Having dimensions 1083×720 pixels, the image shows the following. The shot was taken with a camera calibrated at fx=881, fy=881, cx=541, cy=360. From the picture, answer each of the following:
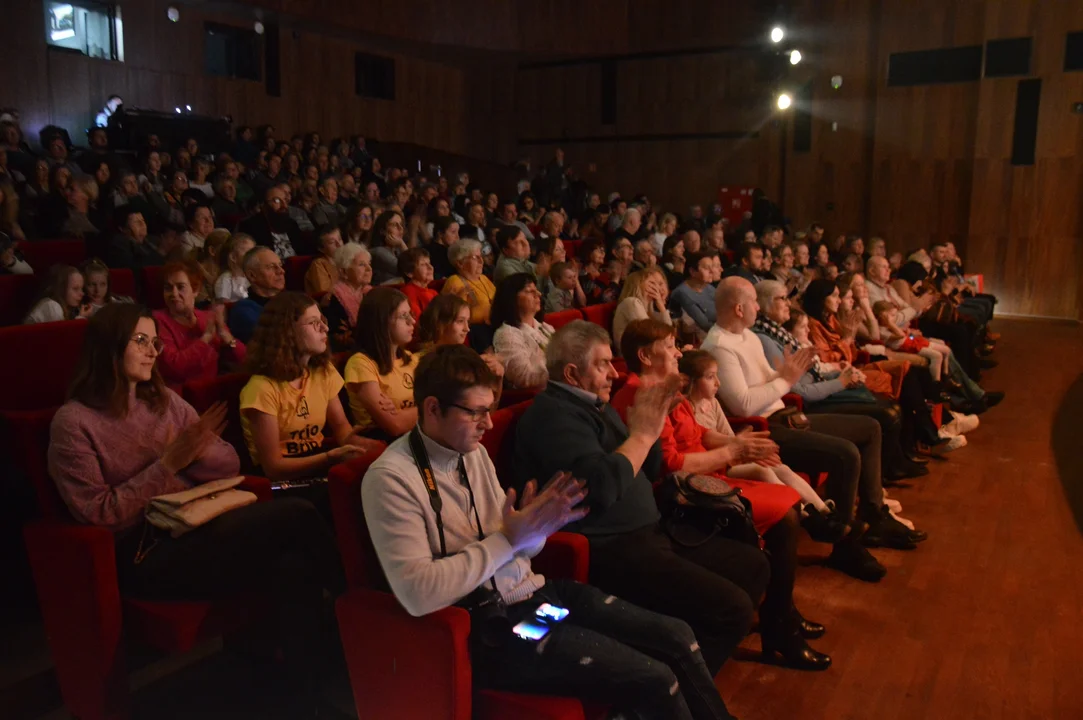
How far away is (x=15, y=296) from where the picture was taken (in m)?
3.82

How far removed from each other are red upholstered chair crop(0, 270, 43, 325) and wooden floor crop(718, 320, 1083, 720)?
3297 mm

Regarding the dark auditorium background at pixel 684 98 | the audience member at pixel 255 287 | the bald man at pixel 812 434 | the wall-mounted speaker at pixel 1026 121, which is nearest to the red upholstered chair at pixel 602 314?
the bald man at pixel 812 434

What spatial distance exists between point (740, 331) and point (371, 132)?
972cm

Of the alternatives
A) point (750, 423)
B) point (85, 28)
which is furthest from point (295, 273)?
point (85, 28)

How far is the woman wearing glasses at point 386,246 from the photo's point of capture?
521cm

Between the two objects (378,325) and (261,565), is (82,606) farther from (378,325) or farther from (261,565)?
Answer: (378,325)

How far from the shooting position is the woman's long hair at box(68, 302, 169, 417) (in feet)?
6.35

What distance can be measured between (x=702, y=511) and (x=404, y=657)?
2.97 feet

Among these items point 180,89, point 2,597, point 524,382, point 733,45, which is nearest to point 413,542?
point 2,597

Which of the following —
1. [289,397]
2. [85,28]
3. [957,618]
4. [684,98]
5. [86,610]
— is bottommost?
[957,618]

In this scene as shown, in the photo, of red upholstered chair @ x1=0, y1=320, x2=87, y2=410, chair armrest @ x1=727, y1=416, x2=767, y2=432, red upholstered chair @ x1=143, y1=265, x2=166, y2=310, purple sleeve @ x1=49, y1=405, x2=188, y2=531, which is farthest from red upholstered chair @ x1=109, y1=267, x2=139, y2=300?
chair armrest @ x1=727, y1=416, x2=767, y2=432

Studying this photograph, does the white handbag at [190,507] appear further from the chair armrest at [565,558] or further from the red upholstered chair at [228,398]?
the chair armrest at [565,558]

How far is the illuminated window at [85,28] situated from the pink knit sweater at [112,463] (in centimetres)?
816

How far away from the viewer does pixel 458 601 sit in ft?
5.28
